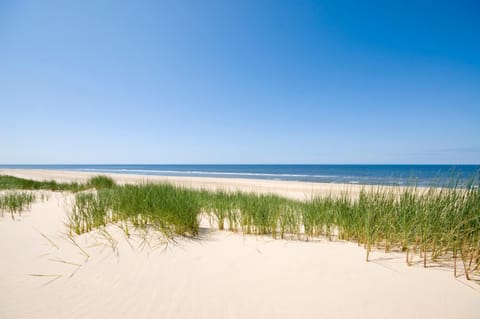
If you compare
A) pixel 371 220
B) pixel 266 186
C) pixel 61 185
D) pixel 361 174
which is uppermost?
pixel 371 220

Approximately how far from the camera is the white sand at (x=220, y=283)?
180 cm

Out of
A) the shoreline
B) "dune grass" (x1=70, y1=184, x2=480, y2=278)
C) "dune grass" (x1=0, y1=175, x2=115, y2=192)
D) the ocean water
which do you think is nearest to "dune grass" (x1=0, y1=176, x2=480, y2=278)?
"dune grass" (x1=70, y1=184, x2=480, y2=278)

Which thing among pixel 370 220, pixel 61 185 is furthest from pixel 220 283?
pixel 61 185

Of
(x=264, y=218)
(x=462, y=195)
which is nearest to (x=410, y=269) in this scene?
(x=462, y=195)

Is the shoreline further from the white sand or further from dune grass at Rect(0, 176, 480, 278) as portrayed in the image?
the white sand

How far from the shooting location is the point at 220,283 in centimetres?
217

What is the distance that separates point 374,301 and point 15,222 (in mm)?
6755

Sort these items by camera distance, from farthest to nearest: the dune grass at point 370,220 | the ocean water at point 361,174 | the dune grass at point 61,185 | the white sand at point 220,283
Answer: the dune grass at point 61,185 → the ocean water at point 361,174 → the dune grass at point 370,220 → the white sand at point 220,283

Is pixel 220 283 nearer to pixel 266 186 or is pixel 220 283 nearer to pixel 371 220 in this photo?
pixel 371 220

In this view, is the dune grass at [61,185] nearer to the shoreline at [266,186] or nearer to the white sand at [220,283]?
the shoreline at [266,186]

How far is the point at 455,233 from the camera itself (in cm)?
263

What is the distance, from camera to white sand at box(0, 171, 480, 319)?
1801 millimetres

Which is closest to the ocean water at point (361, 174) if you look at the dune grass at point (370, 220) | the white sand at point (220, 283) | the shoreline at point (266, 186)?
the dune grass at point (370, 220)

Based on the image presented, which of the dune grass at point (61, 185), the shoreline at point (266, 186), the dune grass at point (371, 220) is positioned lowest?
the shoreline at point (266, 186)
